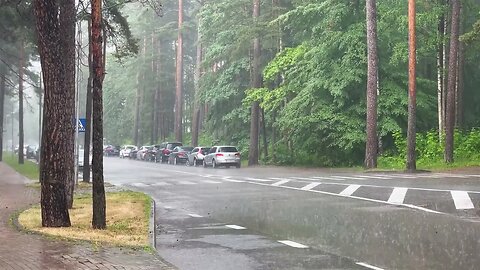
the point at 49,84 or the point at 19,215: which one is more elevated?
the point at 49,84

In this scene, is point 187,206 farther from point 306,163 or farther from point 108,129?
point 108,129

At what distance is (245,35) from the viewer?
40.8 m

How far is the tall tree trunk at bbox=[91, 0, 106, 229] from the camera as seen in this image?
1170 cm

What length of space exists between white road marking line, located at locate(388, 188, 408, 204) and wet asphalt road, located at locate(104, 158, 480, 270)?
0.03 m

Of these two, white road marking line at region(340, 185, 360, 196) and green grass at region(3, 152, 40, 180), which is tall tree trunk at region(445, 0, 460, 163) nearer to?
white road marking line at region(340, 185, 360, 196)

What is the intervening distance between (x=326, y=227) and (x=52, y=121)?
6170mm

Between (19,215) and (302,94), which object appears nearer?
(19,215)

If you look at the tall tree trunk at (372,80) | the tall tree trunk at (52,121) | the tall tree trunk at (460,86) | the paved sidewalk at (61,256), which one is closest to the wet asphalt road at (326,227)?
the paved sidewalk at (61,256)

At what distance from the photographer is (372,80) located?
30109 millimetres

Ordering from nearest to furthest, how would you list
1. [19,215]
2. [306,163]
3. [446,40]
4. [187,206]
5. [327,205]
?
[19,215] → [327,205] → [187,206] → [446,40] → [306,163]

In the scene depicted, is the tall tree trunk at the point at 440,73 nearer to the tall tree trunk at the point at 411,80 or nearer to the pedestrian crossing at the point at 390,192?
the tall tree trunk at the point at 411,80

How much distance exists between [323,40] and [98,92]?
26032 mm

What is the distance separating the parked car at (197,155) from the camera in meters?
46.9

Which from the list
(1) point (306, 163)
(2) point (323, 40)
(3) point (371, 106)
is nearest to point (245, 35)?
(2) point (323, 40)
